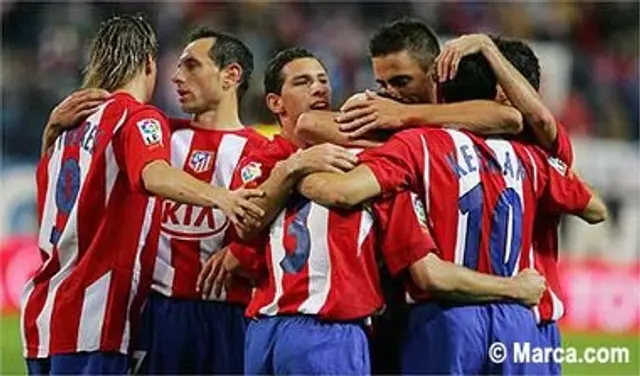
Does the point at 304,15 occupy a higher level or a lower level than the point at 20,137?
higher

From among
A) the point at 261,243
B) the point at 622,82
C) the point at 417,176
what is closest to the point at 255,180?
the point at 261,243

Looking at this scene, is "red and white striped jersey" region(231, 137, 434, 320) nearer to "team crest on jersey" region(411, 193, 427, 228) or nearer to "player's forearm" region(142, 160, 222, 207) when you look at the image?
"team crest on jersey" region(411, 193, 427, 228)

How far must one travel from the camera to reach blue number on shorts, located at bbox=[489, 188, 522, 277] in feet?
16.8

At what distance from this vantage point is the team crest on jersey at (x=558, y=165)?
537 centimetres

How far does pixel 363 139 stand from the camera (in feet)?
17.3

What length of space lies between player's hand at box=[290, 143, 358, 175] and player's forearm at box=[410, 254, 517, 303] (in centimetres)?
44

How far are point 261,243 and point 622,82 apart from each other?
43.0ft

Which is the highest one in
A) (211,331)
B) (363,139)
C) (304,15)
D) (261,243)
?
(304,15)

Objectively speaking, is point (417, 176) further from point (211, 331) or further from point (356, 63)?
point (356, 63)

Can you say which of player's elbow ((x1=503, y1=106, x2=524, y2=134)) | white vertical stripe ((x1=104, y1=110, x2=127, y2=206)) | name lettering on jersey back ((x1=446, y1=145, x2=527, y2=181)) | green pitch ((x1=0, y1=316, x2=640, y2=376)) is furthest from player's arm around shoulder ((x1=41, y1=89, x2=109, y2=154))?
green pitch ((x1=0, y1=316, x2=640, y2=376))

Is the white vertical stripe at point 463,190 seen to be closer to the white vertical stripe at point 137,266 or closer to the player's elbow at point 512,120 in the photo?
the player's elbow at point 512,120

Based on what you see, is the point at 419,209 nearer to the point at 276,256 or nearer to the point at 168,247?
Result: the point at 276,256

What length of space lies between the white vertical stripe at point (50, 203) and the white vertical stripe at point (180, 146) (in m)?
0.71

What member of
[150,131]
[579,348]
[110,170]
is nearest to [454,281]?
[150,131]
